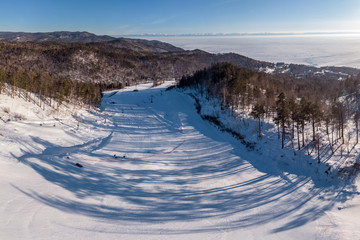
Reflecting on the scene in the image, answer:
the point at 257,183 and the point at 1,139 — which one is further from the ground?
the point at 1,139

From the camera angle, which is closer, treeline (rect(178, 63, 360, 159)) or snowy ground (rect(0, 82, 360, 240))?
snowy ground (rect(0, 82, 360, 240))

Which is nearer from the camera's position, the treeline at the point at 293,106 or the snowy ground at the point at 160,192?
the snowy ground at the point at 160,192

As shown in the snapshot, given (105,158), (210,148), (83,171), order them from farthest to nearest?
(210,148)
(105,158)
(83,171)

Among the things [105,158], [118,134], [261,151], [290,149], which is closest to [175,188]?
[105,158]

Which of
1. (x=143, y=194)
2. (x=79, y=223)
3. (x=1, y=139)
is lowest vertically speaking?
(x=143, y=194)

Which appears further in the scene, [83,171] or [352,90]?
[352,90]

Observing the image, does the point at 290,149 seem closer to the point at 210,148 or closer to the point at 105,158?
the point at 210,148

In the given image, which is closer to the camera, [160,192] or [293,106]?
[160,192]

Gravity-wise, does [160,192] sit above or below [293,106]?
below
